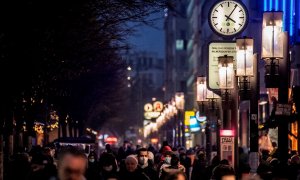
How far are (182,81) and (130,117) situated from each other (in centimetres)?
2147

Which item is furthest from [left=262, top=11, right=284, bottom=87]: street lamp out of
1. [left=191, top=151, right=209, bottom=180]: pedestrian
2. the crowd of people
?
[left=191, top=151, right=209, bottom=180]: pedestrian

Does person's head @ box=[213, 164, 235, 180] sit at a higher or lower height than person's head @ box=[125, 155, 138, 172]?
higher

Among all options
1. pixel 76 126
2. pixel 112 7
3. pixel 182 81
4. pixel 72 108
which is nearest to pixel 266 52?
pixel 112 7

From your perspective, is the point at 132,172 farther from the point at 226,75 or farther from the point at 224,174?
the point at 226,75

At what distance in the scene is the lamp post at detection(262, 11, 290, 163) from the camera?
22.9 metres

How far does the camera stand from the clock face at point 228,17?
103 feet

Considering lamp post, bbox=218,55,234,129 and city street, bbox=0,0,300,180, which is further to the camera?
lamp post, bbox=218,55,234,129

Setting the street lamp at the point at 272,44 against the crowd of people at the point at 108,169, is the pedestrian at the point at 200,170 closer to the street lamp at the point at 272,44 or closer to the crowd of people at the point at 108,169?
the crowd of people at the point at 108,169

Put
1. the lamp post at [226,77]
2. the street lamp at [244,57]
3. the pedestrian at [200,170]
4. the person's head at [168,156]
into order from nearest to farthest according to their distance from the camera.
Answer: the pedestrian at [200,170]
the person's head at [168,156]
the street lamp at [244,57]
the lamp post at [226,77]

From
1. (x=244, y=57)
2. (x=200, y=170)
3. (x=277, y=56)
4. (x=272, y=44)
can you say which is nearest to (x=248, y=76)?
(x=244, y=57)

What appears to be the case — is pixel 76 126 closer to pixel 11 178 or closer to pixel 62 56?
pixel 62 56

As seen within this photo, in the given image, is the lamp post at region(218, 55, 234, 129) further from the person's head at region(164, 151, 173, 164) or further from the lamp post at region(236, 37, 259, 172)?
the person's head at region(164, 151, 173, 164)

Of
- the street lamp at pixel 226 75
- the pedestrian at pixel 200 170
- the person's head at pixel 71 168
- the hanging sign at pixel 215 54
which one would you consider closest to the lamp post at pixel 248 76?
the street lamp at pixel 226 75

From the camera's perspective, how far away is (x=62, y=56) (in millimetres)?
23812
